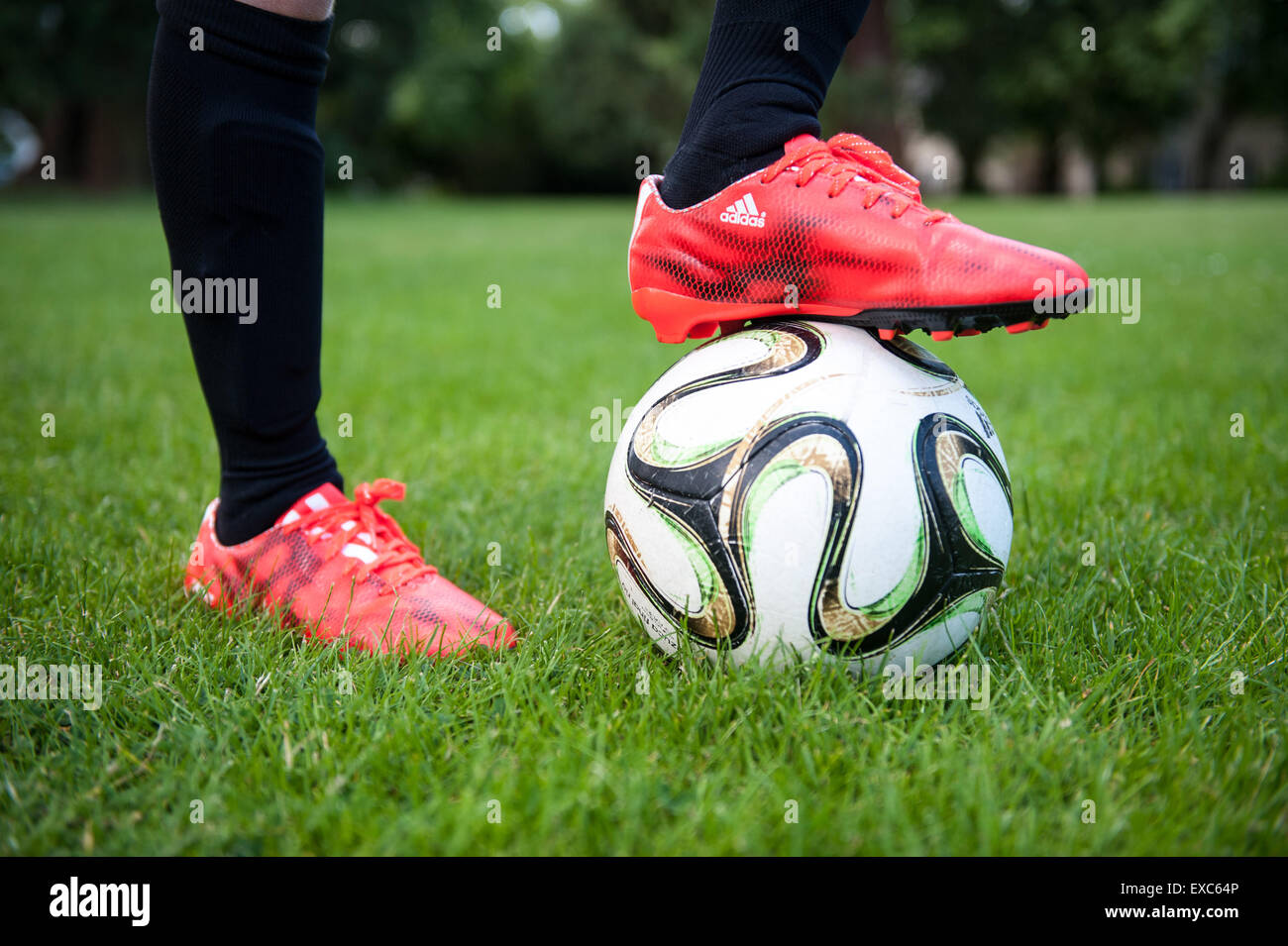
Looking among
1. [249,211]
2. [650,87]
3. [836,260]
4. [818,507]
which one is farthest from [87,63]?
[818,507]

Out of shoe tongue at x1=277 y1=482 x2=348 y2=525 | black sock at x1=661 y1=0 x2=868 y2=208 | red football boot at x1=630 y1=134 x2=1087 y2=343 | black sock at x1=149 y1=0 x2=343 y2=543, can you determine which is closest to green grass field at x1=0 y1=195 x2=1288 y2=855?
shoe tongue at x1=277 y1=482 x2=348 y2=525

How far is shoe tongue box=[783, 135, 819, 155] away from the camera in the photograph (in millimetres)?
1779

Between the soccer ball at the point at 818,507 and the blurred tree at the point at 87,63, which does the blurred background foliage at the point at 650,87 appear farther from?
the soccer ball at the point at 818,507

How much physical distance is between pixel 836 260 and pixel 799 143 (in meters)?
0.27

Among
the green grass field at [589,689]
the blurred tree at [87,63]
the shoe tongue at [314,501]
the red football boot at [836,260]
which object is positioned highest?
the blurred tree at [87,63]

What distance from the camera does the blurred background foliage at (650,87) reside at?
913 inches

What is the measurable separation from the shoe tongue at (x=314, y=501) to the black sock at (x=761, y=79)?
100 centimetres

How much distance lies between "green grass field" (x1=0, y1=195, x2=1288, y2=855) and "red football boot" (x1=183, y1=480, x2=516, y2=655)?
0.07 metres

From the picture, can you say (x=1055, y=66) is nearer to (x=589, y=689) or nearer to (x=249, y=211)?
(x=249, y=211)

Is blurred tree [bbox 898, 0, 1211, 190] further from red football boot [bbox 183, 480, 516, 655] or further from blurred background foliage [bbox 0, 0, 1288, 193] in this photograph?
red football boot [bbox 183, 480, 516, 655]

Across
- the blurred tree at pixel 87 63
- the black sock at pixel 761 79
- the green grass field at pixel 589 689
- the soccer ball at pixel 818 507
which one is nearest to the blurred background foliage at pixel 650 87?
the blurred tree at pixel 87 63

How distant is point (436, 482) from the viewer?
3.11 metres

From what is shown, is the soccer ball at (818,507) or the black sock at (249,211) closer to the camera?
the soccer ball at (818,507)
